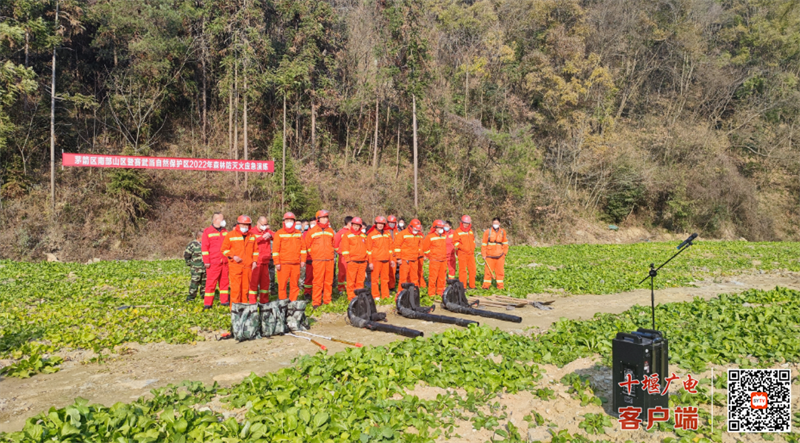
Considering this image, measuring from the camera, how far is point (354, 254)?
11.6 metres

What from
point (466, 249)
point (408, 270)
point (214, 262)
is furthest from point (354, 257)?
point (466, 249)

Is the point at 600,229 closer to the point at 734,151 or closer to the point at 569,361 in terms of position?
the point at 734,151

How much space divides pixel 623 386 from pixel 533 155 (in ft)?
102

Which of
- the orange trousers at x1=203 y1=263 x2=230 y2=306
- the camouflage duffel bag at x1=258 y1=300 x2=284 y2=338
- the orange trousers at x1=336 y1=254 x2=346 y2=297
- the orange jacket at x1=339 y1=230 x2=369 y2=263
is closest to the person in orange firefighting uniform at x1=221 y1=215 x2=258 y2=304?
the orange trousers at x1=203 y1=263 x2=230 y2=306

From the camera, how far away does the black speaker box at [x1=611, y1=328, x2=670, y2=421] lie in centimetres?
500

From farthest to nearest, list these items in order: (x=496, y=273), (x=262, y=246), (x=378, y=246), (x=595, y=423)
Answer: (x=496, y=273) → (x=378, y=246) → (x=262, y=246) → (x=595, y=423)

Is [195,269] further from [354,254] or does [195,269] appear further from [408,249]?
[408,249]

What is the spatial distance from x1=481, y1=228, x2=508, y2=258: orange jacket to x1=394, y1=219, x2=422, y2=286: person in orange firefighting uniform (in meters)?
2.17

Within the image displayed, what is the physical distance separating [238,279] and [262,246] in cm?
98

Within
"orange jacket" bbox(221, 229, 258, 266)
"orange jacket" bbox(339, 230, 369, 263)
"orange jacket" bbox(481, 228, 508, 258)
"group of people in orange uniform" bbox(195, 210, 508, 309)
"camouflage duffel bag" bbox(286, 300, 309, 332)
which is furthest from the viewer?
"orange jacket" bbox(481, 228, 508, 258)

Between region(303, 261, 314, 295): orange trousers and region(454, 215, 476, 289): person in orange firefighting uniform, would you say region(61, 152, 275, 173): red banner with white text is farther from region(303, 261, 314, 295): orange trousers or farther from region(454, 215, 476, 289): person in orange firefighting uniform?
region(454, 215, 476, 289): person in orange firefighting uniform

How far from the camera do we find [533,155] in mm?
34719

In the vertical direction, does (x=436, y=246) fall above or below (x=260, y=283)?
above

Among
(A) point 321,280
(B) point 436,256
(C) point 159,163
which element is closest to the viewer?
(A) point 321,280
